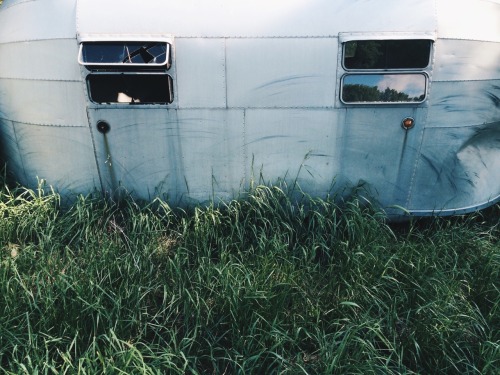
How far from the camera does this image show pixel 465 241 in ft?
13.1

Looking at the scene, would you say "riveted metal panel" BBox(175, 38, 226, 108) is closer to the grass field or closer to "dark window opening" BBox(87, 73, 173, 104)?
"dark window opening" BBox(87, 73, 173, 104)

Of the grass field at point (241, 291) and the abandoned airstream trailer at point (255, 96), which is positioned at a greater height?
the abandoned airstream trailer at point (255, 96)

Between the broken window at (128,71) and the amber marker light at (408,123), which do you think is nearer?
the broken window at (128,71)

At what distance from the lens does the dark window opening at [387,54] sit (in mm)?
3730

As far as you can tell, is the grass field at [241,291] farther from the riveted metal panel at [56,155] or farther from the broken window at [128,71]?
the broken window at [128,71]

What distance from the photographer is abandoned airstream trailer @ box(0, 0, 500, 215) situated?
3732 mm

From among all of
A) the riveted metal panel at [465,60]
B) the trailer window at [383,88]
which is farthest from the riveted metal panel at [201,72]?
the riveted metal panel at [465,60]

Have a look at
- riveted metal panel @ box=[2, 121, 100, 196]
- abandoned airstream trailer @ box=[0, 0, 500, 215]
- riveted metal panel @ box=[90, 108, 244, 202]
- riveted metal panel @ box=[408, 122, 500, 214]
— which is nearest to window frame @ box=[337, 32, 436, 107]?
abandoned airstream trailer @ box=[0, 0, 500, 215]

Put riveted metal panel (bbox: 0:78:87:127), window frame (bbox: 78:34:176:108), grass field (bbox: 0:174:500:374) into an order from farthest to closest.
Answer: riveted metal panel (bbox: 0:78:87:127), window frame (bbox: 78:34:176:108), grass field (bbox: 0:174:500:374)

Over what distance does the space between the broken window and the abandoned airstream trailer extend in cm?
1

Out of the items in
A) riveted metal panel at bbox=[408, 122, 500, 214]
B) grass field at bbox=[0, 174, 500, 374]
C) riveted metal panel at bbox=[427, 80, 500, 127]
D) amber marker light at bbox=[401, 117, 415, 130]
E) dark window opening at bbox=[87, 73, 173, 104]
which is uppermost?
dark window opening at bbox=[87, 73, 173, 104]

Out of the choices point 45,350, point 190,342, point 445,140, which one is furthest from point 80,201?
point 445,140

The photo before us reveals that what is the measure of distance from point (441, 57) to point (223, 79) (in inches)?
84.7

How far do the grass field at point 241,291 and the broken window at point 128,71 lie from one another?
1136 mm
